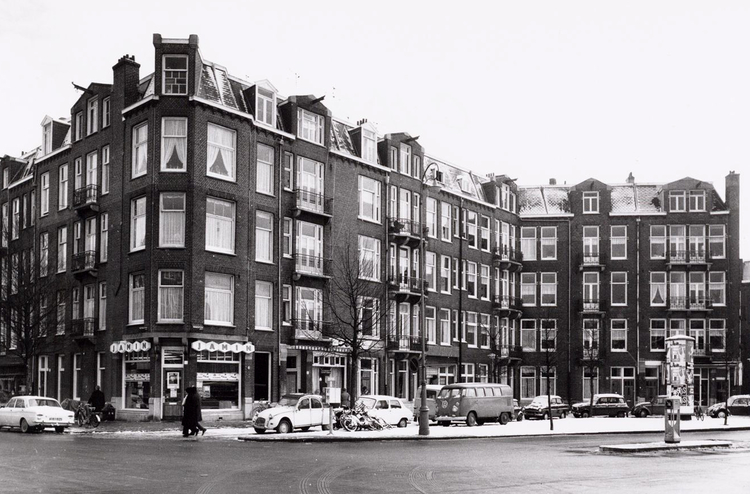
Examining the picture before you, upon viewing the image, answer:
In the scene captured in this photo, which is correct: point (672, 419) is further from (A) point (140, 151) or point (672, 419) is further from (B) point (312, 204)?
(A) point (140, 151)

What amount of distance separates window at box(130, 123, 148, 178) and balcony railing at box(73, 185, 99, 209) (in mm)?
3918

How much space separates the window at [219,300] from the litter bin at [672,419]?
21448 mm

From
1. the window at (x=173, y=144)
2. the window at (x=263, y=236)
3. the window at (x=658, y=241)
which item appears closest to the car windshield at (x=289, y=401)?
the window at (x=263, y=236)

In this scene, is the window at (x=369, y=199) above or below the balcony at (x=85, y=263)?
above

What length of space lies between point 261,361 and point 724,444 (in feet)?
79.0

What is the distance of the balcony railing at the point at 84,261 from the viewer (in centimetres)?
4720

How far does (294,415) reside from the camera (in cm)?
3391

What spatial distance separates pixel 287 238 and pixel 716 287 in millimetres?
38316

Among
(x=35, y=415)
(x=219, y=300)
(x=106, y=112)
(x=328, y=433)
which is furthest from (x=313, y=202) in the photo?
(x=35, y=415)

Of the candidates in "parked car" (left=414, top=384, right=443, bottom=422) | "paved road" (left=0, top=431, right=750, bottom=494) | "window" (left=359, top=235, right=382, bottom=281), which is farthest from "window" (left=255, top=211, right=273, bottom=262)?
"paved road" (left=0, top=431, right=750, bottom=494)

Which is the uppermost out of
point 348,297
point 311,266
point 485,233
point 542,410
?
point 485,233

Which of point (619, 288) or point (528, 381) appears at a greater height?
point (619, 288)

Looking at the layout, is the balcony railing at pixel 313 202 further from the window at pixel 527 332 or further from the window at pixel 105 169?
the window at pixel 527 332

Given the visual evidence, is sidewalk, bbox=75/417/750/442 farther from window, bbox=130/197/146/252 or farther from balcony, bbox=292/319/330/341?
window, bbox=130/197/146/252
